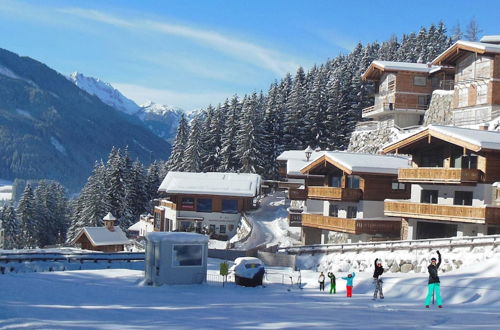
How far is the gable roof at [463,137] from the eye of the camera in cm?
2992

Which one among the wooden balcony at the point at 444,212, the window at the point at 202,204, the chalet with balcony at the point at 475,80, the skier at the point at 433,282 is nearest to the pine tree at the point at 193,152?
the window at the point at 202,204

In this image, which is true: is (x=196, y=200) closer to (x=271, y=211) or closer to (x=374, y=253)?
(x=271, y=211)

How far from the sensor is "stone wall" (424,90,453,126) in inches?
2263

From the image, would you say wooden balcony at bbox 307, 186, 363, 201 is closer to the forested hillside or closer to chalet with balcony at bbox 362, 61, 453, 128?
chalet with balcony at bbox 362, 61, 453, 128

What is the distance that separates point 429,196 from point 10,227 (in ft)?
221

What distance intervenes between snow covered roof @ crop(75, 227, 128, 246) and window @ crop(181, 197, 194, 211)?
7.42 metres

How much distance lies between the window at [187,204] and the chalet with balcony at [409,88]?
24379 mm

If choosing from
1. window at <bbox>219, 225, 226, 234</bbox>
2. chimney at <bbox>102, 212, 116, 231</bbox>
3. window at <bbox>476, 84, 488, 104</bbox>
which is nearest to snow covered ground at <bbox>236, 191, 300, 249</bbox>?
window at <bbox>219, 225, 226, 234</bbox>

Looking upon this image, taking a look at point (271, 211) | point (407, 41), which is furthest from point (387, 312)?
point (407, 41)

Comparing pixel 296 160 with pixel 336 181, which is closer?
pixel 336 181

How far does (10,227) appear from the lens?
83.2 meters

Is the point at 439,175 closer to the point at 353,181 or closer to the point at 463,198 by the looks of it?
the point at 463,198

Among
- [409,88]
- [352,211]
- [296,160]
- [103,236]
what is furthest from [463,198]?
[103,236]

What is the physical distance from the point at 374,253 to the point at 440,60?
31.3 meters
